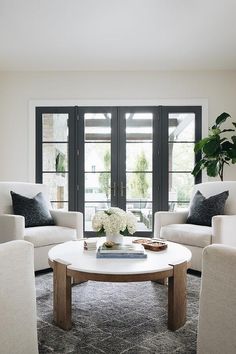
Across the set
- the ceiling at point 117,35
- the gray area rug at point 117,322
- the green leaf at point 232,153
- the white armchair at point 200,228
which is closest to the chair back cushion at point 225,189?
the white armchair at point 200,228

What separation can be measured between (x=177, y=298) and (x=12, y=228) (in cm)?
171

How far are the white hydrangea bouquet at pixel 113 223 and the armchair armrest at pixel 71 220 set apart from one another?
1043 millimetres

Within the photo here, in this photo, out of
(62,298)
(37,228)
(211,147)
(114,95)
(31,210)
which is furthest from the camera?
(114,95)

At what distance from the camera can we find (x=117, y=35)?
381cm

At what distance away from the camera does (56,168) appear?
5.03 metres

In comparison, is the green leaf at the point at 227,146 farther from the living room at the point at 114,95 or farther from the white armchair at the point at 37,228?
the white armchair at the point at 37,228

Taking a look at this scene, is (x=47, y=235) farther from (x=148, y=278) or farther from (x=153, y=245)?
(x=148, y=278)

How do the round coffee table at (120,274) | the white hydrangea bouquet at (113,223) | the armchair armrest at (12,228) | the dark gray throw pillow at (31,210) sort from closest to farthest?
the round coffee table at (120,274) → the white hydrangea bouquet at (113,223) → the armchair armrest at (12,228) → the dark gray throw pillow at (31,210)

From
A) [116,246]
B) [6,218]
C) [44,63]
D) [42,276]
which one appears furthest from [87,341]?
[44,63]

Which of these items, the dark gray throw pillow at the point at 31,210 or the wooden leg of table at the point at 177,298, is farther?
the dark gray throw pillow at the point at 31,210

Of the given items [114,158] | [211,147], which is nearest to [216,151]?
[211,147]

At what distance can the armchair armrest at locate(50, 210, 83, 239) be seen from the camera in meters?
3.56

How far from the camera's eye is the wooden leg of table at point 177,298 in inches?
81.9

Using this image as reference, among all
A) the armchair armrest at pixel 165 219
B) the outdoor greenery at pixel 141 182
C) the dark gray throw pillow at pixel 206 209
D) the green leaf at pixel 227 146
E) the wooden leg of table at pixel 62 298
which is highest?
the green leaf at pixel 227 146
